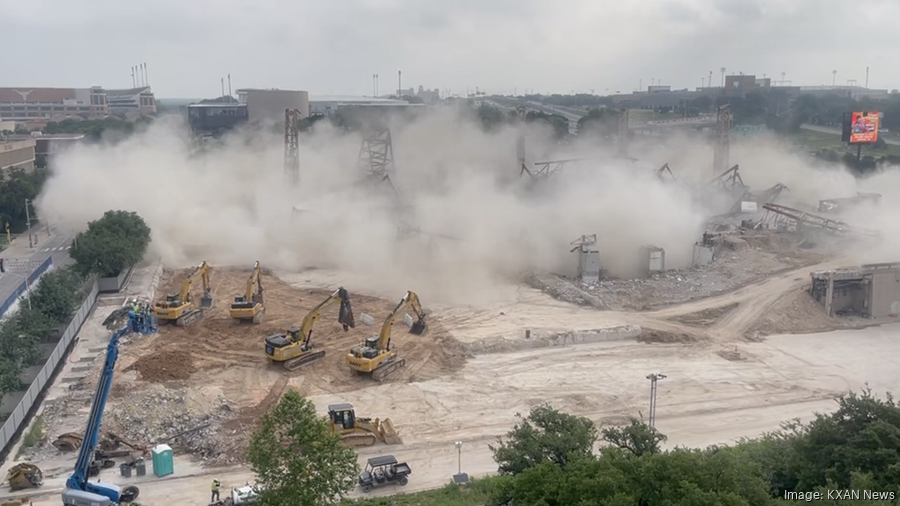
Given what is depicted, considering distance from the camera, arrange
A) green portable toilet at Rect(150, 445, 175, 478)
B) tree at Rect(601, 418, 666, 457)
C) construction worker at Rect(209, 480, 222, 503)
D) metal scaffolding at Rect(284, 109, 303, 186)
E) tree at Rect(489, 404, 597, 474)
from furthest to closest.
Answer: metal scaffolding at Rect(284, 109, 303, 186), green portable toilet at Rect(150, 445, 175, 478), construction worker at Rect(209, 480, 222, 503), tree at Rect(601, 418, 666, 457), tree at Rect(489, 404, 597, 474)

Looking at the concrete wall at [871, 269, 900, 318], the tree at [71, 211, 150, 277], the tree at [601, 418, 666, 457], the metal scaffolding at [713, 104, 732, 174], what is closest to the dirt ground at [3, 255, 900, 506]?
the concrete wall at [871, 269, 900, 318]

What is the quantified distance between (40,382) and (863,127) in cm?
4995

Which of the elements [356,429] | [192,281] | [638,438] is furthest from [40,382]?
[638,438]

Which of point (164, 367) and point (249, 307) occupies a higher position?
point (249, 307)

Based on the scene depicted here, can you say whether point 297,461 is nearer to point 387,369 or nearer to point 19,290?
point 387,369

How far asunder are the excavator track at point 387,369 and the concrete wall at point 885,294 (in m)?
16.7

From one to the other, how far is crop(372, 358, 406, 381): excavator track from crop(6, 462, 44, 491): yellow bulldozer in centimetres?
810

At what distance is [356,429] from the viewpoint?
16297mm

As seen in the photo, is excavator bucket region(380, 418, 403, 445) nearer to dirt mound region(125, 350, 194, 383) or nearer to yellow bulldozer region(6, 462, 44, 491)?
dirt mound region(125, 350, 194, 383)

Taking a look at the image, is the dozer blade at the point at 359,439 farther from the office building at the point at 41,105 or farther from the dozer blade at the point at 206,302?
the office building at the point at 41,105

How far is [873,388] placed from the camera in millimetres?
20062

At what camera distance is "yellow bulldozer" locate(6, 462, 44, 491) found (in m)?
14.2

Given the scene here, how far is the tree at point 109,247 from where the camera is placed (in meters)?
27.7

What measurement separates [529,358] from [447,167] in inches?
1203
